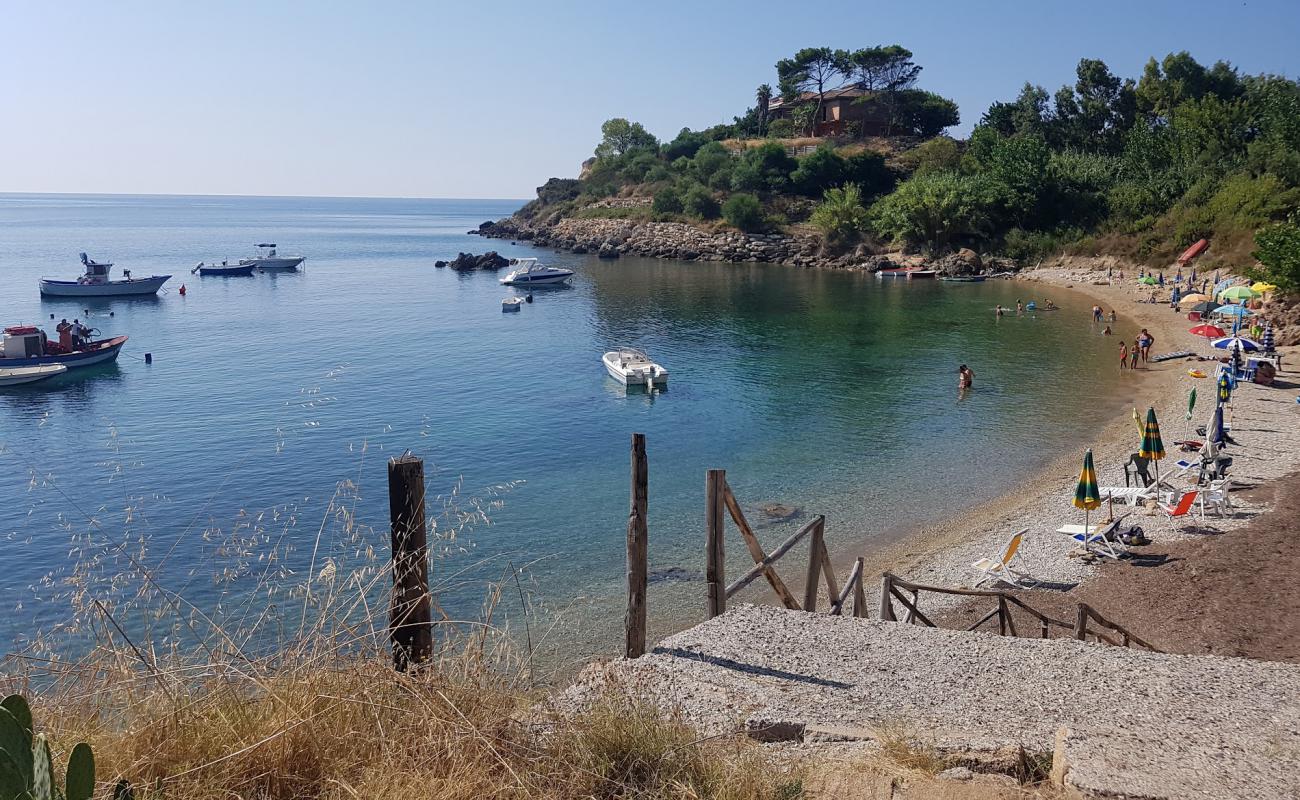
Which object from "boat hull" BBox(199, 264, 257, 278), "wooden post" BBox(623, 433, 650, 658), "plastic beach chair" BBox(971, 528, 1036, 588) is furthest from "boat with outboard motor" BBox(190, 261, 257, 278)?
"wooden post" BBox(623, 433, 650, 658)

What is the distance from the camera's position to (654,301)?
2314 inches

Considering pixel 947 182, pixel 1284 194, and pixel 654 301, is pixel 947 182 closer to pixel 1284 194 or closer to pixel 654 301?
pixel 1284 194

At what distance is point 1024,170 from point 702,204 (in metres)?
32.6

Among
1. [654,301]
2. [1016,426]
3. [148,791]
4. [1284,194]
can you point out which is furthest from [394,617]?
[1284,194]

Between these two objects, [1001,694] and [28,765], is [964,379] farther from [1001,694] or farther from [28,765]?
[28,765]

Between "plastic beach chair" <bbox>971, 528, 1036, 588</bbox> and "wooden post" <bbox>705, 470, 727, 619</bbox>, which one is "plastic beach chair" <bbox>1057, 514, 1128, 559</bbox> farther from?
"wooden post" <bbox>705, 470, 727, 619</bbox>

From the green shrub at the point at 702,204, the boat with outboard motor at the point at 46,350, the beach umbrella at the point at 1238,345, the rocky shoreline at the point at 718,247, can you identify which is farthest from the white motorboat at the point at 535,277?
the beach umbrella at the point at 1238,345

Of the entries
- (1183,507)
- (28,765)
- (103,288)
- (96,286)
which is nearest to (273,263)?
(103,288)

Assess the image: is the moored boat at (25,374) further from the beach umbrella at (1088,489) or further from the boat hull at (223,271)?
the boat hull at (223,271)

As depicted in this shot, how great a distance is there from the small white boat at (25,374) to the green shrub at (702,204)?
216 ft

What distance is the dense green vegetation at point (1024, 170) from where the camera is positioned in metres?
57.2

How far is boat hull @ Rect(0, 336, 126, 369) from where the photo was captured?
113ft

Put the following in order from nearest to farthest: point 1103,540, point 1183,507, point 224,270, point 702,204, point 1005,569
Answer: point 1005,569 < point 1103,540 < point 1183,507 < point 224,270 < point 702,204

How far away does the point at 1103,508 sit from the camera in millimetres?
18906
